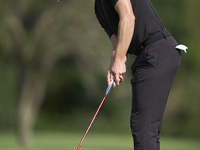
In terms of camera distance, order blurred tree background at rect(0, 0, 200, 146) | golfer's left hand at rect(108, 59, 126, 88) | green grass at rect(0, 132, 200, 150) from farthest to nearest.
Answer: blurred tree background at rect(0, 0, 200, 146) < green grass at rect(0, 132, 200, 150) < golfer's left hand at rect(108, 59, 126, 88)

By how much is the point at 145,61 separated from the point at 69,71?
24087 millimetres

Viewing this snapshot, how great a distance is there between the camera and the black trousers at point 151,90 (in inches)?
156

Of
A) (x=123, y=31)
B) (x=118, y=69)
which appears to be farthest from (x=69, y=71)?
(x=123, y=31)

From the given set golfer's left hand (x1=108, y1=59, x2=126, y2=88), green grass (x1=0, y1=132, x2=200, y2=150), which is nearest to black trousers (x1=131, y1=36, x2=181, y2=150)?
golfer's left hand (x1=108, y1=59, x2=126, y2=88)

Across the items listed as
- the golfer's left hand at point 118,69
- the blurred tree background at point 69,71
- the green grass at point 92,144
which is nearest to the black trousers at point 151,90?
the golfer's left hand at point 118,69

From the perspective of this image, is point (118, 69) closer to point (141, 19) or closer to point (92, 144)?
point (141, 19)

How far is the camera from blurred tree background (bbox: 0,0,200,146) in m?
18.9

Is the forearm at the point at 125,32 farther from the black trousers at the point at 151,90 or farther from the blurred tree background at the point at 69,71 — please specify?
the blurred tree background at the point at 69,71

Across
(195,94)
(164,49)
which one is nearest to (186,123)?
(195,94)

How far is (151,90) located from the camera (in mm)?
4004

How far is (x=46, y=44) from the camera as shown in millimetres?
19172

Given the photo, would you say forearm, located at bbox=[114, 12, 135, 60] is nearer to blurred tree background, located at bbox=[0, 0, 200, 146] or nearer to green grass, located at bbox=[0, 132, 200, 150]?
green grass, located at bbox=[0, 132, 200, 150]

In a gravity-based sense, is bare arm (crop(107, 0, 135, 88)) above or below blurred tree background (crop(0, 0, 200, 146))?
above

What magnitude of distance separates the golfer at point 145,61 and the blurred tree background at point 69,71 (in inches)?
541
